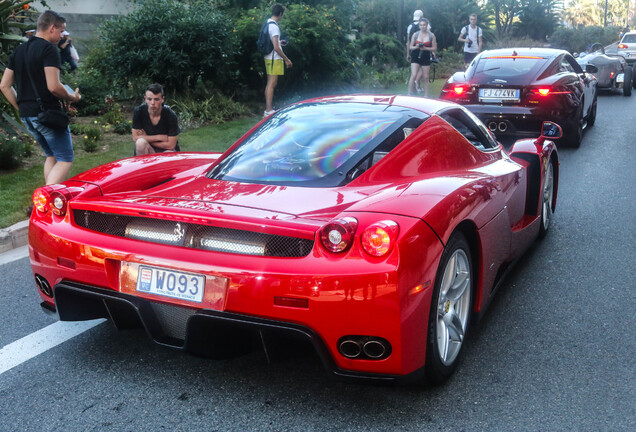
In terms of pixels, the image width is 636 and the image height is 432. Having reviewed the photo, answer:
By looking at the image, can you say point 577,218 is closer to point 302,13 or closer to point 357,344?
point 357,344

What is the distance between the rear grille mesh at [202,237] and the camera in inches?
112

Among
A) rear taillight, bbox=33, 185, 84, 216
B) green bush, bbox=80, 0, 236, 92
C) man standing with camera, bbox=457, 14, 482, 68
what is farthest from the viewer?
man standing with camera, bbox=457, 14, 482, 68

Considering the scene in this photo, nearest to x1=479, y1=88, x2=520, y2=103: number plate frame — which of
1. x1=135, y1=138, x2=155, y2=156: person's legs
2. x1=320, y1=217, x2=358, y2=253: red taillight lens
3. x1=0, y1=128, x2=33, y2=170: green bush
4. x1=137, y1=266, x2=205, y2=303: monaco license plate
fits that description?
x1=135, y1=138, x2=155, y2=156: person's legs

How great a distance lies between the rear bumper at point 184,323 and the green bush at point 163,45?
8.33 meters

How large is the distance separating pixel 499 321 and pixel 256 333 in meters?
1.70

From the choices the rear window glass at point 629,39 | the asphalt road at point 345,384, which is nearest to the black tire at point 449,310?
the asphalt road at point 345,384

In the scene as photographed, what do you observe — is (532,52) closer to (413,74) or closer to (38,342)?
(413,74)

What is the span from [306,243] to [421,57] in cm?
1200

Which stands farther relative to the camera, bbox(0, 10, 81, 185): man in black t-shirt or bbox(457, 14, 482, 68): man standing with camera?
bbox(457, 14, 482, 68): man standing with camera

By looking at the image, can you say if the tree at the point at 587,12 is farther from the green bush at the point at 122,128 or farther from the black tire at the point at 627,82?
the green bush at the point at 122,128

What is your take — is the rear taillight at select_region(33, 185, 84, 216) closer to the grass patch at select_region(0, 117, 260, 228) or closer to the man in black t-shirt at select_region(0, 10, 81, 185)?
the grass patch at select_region(0, 117, 260, 228)

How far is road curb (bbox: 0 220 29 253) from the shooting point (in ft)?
18.5

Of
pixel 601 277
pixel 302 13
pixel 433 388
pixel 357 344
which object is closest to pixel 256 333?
pixel 357 344

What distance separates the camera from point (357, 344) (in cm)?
Result: 282
